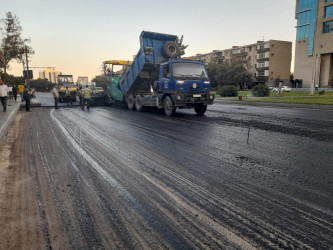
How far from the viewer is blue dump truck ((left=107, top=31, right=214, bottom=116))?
1105 centimetres

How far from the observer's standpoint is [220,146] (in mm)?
5773

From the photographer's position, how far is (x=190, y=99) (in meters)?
11.1

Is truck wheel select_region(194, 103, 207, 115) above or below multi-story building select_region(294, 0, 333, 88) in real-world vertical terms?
below

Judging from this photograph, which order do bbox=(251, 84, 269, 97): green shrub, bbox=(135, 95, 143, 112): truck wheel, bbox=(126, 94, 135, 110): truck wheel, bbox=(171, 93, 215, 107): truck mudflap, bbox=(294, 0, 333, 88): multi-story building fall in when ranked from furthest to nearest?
1. bbox=(294, 0, 333, 88): multi-story building
2. bbox=(251, 84, 269, 97): green shrub
3. bbox=(126, 94, 135, 110): truck wheel
4. bbox=(135, 95, 143, 112): truck wheel
5. bbox=(171, 93, 215, 107): truck mudflap

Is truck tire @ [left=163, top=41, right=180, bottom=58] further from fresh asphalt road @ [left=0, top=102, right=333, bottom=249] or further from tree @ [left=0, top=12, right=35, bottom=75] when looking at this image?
tree @ [left=0, top=12, right=35, bottom=75]

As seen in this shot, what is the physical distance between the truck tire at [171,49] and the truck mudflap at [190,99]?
2.88 meters

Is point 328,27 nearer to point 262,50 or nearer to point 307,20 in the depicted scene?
point 307,20

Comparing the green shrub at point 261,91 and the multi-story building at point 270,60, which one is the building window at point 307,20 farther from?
the green shrub at point 261,91

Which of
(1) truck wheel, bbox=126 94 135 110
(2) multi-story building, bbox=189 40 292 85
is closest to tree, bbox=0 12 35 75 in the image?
(1) truck wheel, bbox=126 94 135 110

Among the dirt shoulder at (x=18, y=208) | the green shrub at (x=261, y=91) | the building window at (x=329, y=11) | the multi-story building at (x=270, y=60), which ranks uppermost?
the building window at (x=329, y=11)

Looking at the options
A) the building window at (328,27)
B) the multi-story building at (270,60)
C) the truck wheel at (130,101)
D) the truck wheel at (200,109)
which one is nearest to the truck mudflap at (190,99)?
the truck wheel at (200,109)

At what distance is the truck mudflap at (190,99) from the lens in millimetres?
10930

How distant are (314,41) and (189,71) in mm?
60507

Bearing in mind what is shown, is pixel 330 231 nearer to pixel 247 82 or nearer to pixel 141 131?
pixel 141 131
